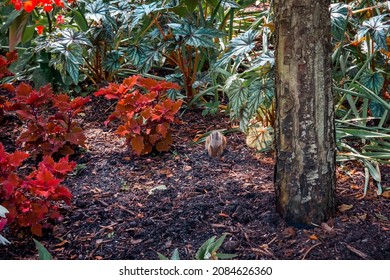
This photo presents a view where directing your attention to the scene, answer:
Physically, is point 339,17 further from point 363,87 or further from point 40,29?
point 40,29

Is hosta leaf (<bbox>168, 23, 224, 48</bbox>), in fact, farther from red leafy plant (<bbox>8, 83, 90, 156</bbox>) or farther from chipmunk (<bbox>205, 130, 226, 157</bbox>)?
red leafy plant (<bbox>8, 83, 90, 156</bbox>)

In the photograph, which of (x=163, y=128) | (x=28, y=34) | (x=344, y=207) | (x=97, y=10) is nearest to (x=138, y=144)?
(x=163, y=128)

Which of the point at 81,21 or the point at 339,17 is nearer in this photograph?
the point at 339,17

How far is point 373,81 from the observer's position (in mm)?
2658

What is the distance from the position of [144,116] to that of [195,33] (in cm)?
48

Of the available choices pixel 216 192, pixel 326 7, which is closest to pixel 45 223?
pixel 216 192

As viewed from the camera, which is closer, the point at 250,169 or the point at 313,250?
the point at 313,250

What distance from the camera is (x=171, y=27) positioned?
2814mm

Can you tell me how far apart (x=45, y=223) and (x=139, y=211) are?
1.14ft

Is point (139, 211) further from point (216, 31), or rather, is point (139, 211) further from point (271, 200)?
point (216, 31)

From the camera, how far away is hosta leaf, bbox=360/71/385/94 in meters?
2.64

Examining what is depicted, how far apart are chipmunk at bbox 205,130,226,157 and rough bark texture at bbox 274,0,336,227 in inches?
25.2

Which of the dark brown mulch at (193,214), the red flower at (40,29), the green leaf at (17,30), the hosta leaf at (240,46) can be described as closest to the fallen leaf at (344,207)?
the dark brown mulch at (193,214)

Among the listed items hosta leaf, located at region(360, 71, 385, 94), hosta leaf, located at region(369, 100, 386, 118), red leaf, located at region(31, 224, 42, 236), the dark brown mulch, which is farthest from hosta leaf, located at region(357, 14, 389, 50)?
red leaf, located at region(31, 224, 42, 236)
